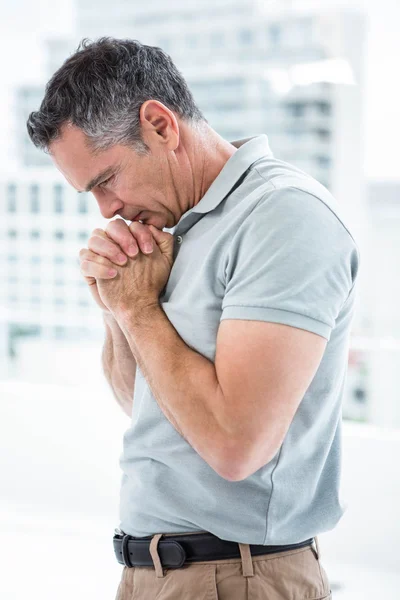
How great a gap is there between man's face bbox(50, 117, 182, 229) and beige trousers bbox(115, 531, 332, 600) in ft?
1.67

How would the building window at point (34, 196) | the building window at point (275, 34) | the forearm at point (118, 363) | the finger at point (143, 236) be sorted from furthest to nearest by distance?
the building window at point (275, 34) < the building window at point (34, 196) < the forearm at point (118, 363) < the finger at point (143, 236)

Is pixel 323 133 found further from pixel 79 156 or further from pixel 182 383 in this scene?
pixel 182 383

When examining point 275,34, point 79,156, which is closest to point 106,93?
point 79,156

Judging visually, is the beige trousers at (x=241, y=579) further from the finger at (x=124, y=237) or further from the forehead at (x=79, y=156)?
the forehead at (x=79, y=156)

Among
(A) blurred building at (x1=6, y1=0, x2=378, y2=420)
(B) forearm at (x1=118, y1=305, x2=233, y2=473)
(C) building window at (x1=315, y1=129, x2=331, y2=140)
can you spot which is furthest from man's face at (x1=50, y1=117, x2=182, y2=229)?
(C) building window at (x1=315, y1=129, x2=331, y2=140)

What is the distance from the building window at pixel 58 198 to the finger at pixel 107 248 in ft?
11.8

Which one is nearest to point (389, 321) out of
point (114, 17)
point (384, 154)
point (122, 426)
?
point (384, 154)

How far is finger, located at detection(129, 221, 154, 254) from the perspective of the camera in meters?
1.10

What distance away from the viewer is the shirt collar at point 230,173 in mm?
1052

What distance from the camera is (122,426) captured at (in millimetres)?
3189

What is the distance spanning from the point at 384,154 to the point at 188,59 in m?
3.18

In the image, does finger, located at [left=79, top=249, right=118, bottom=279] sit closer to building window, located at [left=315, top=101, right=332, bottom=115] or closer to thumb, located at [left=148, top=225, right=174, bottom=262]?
thumb, located at [left=148, top=225, right=174, bottom=262]

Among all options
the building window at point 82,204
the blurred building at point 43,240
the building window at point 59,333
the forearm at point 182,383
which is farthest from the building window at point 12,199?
the forearm at point 182,383

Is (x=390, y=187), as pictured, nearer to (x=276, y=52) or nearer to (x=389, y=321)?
(x=276, y=52)
